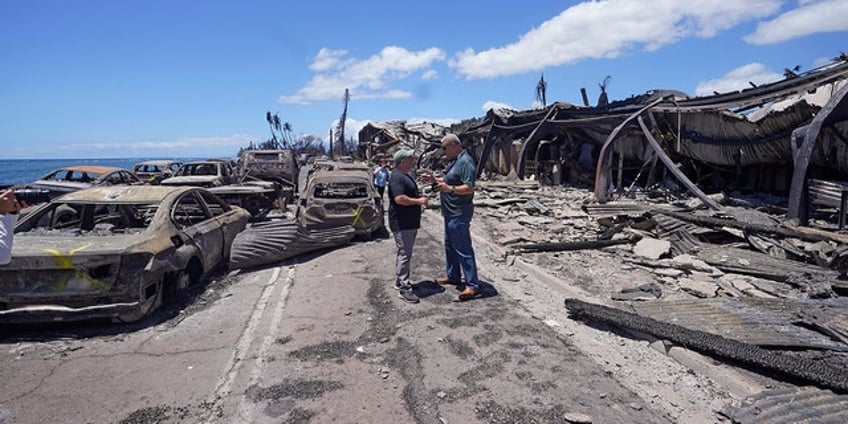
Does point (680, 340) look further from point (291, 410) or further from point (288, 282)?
point (288, 282)

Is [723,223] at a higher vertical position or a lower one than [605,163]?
lower

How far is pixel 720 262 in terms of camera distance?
21.7 feet

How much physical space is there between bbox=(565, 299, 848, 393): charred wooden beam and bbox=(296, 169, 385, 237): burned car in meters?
5.12

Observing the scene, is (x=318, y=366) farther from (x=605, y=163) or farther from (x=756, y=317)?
(x=605, y=163)

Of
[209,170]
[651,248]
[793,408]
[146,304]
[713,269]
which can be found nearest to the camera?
[793,408]

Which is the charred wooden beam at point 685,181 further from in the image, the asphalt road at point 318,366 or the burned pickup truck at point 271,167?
the burned pickup truck at point 271,167

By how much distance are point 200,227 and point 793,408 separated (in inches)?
266

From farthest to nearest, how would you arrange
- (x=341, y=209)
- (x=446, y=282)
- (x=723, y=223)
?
1. (x=341, y=209)
2. (x=723, y=223)
3. (x=446, y=282)

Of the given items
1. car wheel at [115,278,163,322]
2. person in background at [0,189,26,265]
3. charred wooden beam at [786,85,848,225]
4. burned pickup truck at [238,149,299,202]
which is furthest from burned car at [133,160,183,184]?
charred wooden beam at [786,85,848,225]

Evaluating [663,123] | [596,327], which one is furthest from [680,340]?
[663,123]

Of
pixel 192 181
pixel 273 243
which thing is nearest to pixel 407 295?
pixel 273 243

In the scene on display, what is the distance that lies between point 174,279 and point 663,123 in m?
12.8

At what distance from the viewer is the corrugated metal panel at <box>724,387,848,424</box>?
3.00 meters

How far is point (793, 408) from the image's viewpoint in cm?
311
